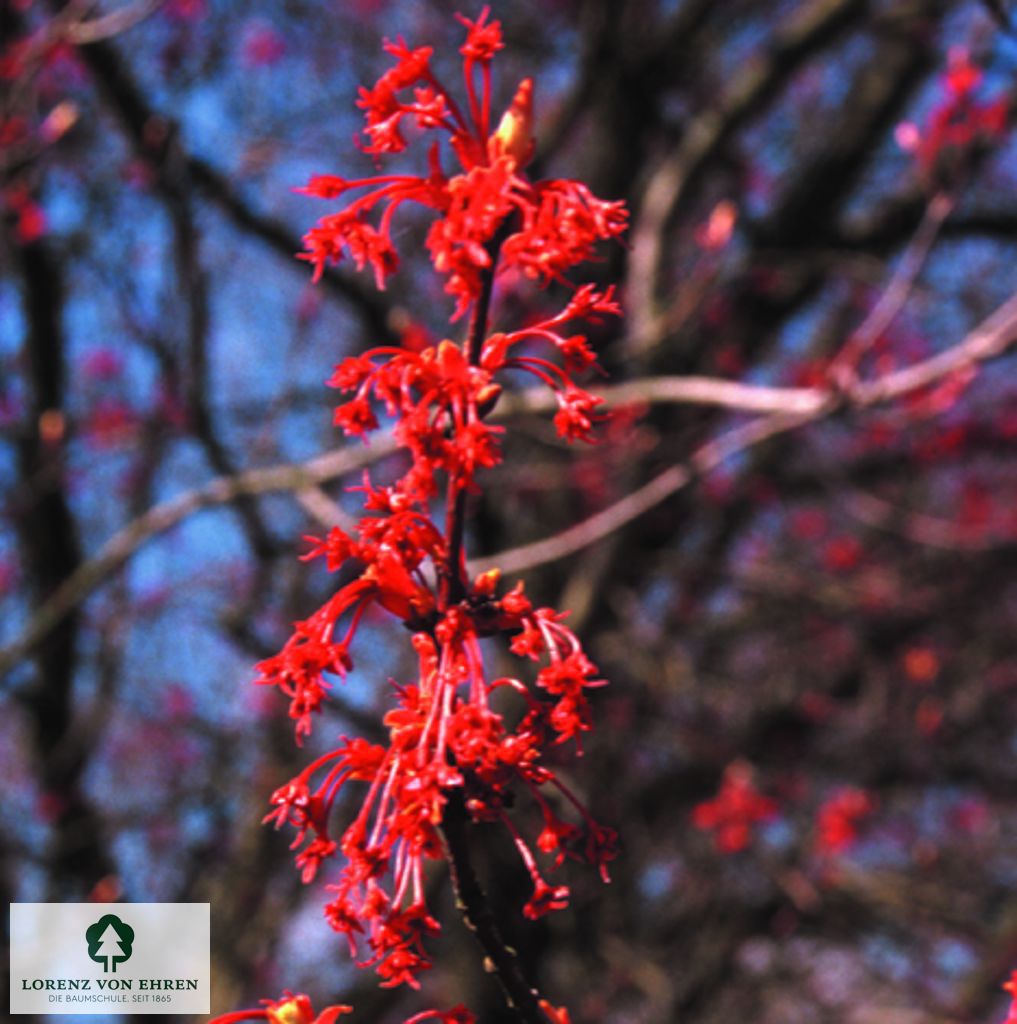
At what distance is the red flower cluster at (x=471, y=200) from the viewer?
917 mm

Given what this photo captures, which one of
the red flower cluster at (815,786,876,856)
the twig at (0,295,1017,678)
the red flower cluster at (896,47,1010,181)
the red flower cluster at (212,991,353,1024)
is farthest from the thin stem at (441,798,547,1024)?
the red flower cluster at (815,786,876,856)

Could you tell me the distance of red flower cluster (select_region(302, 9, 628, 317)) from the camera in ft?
3.01

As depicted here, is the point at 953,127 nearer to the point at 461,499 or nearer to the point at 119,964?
the point at 461,499

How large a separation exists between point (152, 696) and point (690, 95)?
232 inches

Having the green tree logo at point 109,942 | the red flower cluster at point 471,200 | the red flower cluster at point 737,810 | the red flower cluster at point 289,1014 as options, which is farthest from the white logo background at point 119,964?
the red flower cluster at point 737,810

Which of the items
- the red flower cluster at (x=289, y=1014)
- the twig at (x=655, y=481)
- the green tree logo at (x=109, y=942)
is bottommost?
the red flower cluster at (x=289, y=1014)

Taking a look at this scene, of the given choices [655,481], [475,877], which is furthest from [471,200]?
[655,481]

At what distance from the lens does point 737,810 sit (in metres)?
5.74

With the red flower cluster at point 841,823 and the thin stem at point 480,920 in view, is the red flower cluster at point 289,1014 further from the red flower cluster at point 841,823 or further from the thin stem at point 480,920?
the red flower cluster at point 841,823

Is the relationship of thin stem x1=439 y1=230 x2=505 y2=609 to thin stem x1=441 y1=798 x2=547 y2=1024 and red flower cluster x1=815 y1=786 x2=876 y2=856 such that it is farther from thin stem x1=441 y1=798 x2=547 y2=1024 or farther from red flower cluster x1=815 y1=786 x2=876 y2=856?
red flower cluster x1=815 y1=786 x2=876 y2=856

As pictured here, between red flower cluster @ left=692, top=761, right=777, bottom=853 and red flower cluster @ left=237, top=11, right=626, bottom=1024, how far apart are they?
4896mm

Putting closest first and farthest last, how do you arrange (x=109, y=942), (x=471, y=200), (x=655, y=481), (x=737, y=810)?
1. (x=471, y=200)
2. (x=655, y=481)
3. (x=109, y=942)
4. (x=737, y=810)

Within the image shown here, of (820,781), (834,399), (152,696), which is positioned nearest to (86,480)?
(152,696)

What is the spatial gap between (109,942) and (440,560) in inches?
131
